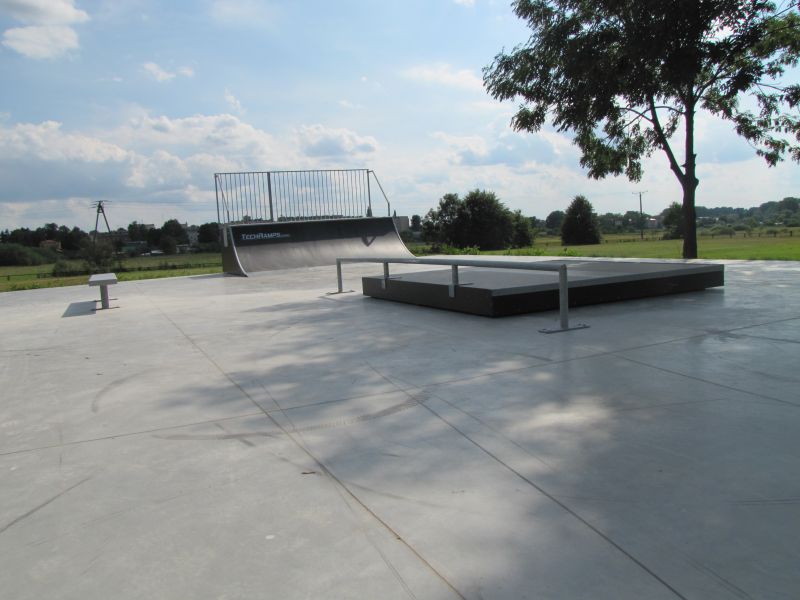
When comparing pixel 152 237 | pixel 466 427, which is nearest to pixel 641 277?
pixel 466 427

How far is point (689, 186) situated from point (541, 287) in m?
10.5

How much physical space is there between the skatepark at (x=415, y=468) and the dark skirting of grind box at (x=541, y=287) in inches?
42.4

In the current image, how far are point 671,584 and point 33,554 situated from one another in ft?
6.46

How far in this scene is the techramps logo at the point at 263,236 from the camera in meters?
16.8

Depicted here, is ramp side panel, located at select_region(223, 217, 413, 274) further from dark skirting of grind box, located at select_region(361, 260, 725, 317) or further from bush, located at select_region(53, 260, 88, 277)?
bush, located at select_region(53, 260, 88, 277)

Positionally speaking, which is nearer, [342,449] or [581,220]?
[342,449]

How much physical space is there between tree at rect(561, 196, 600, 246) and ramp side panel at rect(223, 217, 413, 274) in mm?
40828

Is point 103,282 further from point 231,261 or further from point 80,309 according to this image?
point 231,261

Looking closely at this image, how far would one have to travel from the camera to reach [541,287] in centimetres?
627

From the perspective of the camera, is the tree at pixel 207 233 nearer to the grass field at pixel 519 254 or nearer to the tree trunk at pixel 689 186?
the grass field at pixel 519 254

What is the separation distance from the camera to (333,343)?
5133mm

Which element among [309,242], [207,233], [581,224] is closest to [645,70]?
[309,242]

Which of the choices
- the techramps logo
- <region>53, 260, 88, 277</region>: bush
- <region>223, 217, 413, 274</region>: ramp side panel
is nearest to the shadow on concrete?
<region>223, 217, 413, 274</region>: ramp side panel

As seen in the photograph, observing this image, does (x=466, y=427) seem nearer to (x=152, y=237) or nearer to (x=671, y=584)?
(x=671, y=584)
